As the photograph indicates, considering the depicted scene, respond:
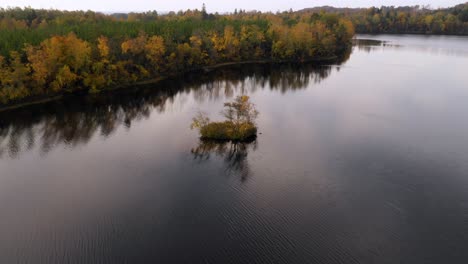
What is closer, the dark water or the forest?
the dark water

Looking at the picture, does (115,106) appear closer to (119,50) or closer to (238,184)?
(119,50)

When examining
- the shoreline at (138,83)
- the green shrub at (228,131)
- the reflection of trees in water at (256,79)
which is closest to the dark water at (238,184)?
the green shrub at (228,131)

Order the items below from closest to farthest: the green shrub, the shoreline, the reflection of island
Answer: the reflection of island < the green shrub < the shoreline

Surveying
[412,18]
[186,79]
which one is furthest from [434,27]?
[186,79]

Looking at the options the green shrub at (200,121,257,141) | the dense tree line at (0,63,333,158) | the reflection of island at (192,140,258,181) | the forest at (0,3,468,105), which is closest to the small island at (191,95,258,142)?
the green shrub at (200,121,257,141)

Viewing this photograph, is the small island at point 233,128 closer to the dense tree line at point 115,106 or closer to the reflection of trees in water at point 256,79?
the dense tree line at point 115,106

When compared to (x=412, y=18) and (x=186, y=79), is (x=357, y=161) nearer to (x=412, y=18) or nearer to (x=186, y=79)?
(x=186, y=79)

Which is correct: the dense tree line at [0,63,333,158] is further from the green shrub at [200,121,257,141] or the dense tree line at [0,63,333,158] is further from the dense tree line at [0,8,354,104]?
the green shrub at [200,121,257,141]
